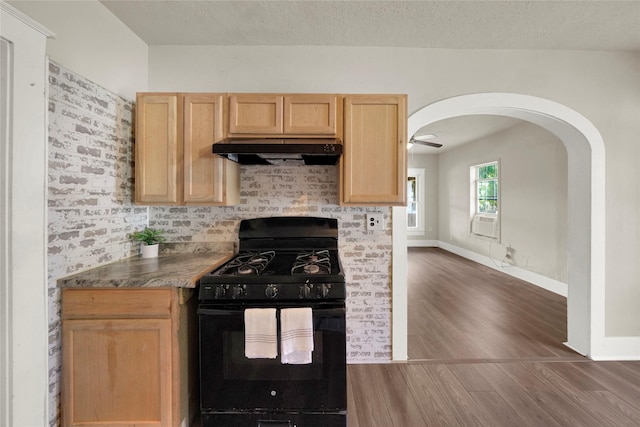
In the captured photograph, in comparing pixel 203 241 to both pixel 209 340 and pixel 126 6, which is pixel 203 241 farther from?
pixel 126 6

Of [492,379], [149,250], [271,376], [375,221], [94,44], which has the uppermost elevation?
[94,44]

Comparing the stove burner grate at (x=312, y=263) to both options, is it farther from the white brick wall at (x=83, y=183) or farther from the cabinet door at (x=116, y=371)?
the white brick wall at (x=83, y=183)

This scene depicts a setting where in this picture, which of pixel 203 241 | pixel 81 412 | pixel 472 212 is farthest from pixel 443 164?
pixel 81 412

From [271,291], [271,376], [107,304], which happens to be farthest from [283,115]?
[271,376]

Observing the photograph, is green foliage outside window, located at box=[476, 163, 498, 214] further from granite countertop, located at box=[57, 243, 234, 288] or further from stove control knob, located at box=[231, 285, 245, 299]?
stove control knob, located at box=[231, 285, 245, 299]

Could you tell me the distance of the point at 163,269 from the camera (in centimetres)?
177

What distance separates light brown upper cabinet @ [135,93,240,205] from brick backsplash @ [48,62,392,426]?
17 centimetres

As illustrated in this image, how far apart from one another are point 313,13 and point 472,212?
5.94 m

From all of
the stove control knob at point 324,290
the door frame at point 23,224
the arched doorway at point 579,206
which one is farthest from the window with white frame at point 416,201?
the door frame at point 23,224

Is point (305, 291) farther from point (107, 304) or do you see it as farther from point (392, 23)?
point (392, 23)

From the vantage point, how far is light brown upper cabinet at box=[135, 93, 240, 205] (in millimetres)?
2039

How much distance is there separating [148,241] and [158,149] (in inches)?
27.3

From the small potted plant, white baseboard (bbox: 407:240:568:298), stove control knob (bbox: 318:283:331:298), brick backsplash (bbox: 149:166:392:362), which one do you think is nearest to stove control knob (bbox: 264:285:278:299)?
stove control knob (bbox: 318:283:331:298)

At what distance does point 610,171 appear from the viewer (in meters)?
2.44
